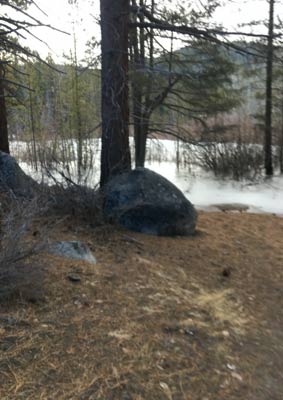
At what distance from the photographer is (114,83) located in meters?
6.57

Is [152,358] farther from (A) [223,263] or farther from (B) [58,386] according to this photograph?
(A) [223,263]

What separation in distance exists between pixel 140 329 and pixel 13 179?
3.96 m

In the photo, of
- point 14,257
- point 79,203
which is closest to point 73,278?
point 14,257

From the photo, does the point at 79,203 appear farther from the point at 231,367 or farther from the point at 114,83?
the point at 231,367

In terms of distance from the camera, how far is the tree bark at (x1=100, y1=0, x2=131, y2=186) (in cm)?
652

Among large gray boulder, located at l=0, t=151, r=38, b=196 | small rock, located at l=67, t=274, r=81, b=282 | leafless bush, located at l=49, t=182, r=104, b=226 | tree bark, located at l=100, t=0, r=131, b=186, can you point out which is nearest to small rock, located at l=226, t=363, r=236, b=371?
small rock, located at l=67, t=274, r=81, b=282

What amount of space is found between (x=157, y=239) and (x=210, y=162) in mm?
9136

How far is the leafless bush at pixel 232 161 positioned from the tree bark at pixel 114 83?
304 inches

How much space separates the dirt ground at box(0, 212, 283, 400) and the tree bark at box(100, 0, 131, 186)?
2.07 metres

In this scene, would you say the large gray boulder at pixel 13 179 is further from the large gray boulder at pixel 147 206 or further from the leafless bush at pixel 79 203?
the large gray boulder at pixel 147 206

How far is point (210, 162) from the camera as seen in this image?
47.2ft

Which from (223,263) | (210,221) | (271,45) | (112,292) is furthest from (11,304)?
(271,45)

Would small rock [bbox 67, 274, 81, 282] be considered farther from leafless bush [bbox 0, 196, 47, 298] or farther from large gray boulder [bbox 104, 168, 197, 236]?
large gray boulder [bbox 104, 168, 197, 236]

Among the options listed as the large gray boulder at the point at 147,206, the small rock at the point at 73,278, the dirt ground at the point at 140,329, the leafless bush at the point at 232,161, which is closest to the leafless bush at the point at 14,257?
the dirt ground at the point at 140,329
